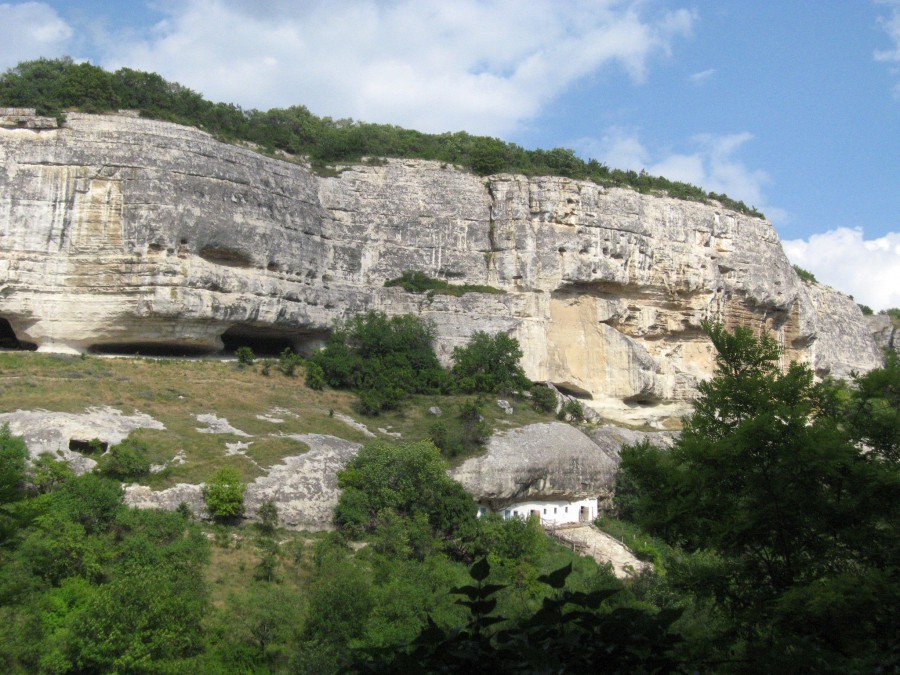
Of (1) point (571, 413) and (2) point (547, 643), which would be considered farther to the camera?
(1) point (571, 413)

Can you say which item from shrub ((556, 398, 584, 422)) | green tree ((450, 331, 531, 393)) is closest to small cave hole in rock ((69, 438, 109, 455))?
green tree ((450, 331, 531, 393))

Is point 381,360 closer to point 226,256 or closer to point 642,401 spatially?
point 226,256

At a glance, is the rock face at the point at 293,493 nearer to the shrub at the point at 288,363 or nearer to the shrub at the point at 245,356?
the shrub at the point at 288,363

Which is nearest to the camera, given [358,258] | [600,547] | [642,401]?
[600,547]

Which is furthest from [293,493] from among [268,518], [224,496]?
[224,496]

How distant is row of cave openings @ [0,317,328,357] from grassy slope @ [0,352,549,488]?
168cm

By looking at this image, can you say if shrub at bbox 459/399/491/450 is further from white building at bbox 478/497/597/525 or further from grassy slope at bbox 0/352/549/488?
white building at bbox 478/497/597/525

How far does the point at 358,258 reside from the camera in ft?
128

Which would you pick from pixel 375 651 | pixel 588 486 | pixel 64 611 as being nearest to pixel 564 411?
pixel 588 486

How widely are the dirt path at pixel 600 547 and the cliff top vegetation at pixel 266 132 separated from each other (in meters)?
19.2

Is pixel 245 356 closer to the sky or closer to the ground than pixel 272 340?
closer to the ground

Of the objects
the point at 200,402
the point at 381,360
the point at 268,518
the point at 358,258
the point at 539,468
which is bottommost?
the point at 268,518

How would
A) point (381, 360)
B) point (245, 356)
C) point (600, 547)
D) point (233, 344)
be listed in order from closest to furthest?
point (600, 547) → point (245, 356) → point (381, 360) → point (233, 344)

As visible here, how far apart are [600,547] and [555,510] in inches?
102
